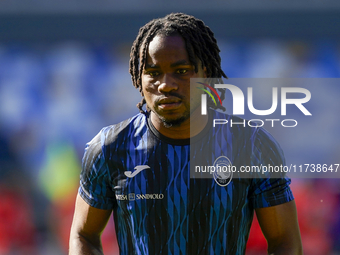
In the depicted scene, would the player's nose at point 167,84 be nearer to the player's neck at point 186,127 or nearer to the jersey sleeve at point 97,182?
the player's neck at point 186,127

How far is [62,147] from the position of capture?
4555 mm

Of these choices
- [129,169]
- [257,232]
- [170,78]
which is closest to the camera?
[170,78]

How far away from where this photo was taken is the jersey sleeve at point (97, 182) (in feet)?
6.10

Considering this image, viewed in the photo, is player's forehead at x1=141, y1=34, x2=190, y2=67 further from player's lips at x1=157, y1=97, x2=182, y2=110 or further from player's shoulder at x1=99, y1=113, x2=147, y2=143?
player's shoulder at x1=99, y1=113, x2=147, y2=143

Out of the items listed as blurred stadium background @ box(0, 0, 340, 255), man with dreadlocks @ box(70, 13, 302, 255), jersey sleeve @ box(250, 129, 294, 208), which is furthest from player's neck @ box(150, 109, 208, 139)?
blurred stadium background @ box(0, 0, 340, 255)

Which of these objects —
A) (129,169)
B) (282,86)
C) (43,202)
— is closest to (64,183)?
(43,202)

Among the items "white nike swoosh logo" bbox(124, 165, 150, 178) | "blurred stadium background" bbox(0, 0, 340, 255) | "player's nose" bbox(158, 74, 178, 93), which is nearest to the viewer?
"player's nose" bbox(158, 74, 178, 93)

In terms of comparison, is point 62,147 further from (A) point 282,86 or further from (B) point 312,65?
(B) point 312,65

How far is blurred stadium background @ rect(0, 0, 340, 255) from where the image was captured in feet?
14.9

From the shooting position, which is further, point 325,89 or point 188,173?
point 325,89

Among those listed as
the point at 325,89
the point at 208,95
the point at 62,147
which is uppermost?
the point at 208,95

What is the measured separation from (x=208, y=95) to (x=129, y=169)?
0.49 meters

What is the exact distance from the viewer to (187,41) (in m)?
1.74

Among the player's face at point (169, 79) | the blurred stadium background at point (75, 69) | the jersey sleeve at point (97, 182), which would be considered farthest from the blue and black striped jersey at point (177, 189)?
the blurred stadium background at point (75, 69)
